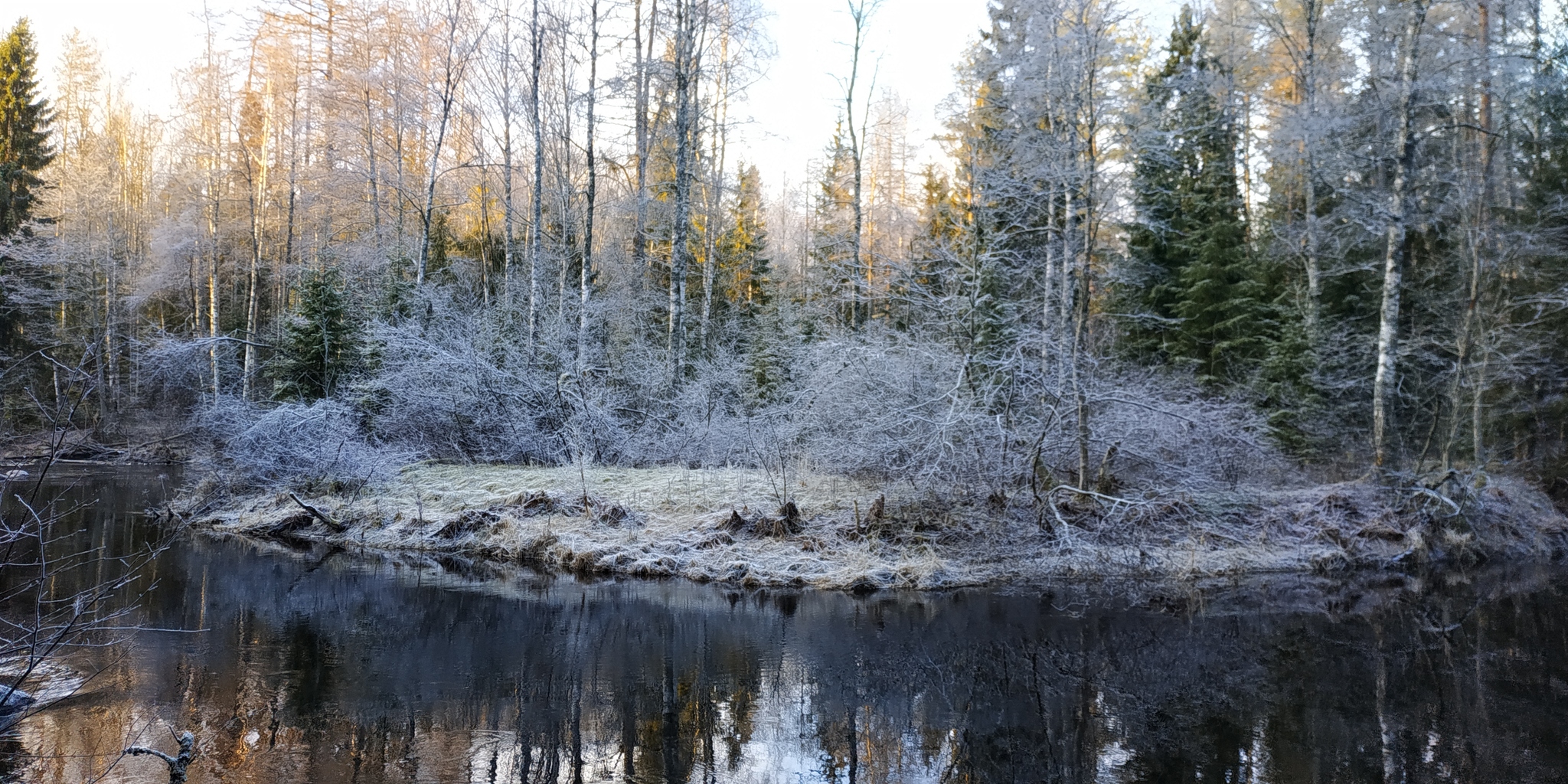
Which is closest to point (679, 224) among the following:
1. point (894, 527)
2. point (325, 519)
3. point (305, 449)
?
point (305, 449)

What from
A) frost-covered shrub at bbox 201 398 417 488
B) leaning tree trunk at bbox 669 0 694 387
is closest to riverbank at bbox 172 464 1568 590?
frost-covered shrub at bbox 201 398 417 488

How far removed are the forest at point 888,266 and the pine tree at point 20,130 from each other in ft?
0.38

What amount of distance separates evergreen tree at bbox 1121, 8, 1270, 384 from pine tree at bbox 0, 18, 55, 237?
118 ft

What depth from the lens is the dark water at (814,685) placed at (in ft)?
19.4

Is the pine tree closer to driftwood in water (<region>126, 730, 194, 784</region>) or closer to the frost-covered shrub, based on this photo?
the frost-covered shrub

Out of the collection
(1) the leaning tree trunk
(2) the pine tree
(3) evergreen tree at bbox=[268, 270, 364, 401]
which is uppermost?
(2) the pine tree

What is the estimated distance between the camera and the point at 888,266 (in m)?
15.4

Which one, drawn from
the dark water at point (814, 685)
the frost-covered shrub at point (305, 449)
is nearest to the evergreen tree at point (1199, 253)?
the dark water at point (814, 685)

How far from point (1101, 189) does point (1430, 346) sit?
38.3 ft

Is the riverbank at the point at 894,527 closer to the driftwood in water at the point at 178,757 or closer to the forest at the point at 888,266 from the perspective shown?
the forest at the point at 888,266

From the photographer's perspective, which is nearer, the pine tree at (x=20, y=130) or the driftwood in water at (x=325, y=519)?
the driftwood in water at (x=325, y=519)

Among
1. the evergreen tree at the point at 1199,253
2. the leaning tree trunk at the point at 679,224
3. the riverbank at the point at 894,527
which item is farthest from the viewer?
the evergreen tree at the point at 1199,253

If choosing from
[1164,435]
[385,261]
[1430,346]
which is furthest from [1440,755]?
[385,261]

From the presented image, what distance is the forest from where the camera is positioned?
565 inches
